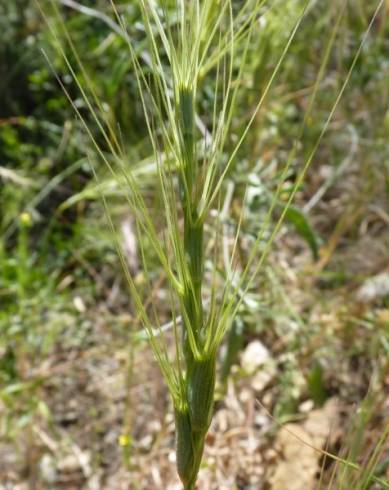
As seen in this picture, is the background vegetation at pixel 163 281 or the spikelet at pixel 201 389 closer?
the spikelet at pixel 201 389

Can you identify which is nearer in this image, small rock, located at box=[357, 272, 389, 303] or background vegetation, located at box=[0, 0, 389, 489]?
background vegetation, located at box=[0, 0, 389, 489]

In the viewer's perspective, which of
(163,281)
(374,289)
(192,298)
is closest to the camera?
(192,298)

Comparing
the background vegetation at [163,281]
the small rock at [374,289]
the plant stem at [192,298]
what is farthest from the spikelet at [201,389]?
the small rock at [374,289]

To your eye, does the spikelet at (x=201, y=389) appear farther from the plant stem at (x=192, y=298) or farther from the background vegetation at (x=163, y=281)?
the background vegetation at (x=163, y=281)

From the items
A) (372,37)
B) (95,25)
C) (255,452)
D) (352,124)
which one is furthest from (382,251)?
(95,25)

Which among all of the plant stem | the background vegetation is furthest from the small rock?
the plant stem

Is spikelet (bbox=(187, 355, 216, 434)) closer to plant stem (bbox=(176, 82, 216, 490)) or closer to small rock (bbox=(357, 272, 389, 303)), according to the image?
plant stem (bbox=(176, 82, 216, 490))

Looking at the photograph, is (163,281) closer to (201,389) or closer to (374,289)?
(374,289)

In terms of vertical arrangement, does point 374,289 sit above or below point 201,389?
below

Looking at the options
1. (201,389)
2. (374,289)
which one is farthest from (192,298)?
(374,289)
